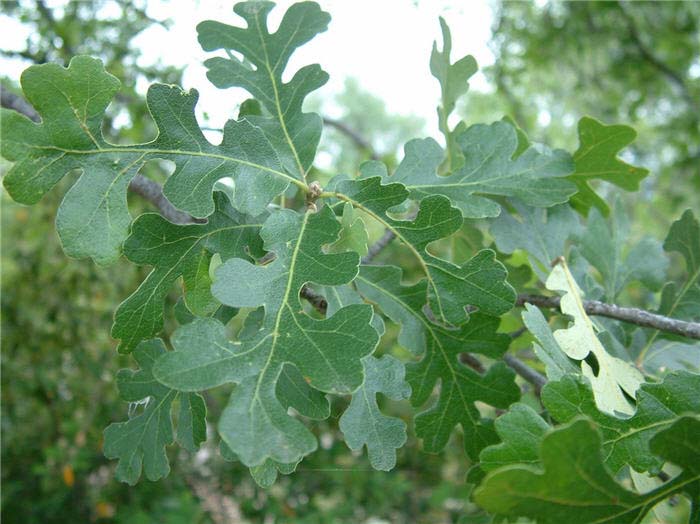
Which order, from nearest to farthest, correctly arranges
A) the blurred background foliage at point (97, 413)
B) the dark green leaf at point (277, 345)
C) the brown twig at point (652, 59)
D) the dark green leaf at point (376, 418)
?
the dark green leaf at point (277, 345), the dark green leaf at point (376, 418), the blurred background foliage at point (97, 413), the brown twig at point (652, 59)

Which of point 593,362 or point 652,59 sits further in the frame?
point 652,59

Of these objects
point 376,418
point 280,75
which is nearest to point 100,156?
point 280,75

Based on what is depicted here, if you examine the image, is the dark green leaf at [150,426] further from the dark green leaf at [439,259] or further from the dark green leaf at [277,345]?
the dark green leaf at [439,259]

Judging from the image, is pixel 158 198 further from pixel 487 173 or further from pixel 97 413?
pixel 97 413

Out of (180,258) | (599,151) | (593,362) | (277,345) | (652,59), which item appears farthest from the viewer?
(652,59)

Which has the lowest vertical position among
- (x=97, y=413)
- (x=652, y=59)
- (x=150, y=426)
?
(x=97, y=413)

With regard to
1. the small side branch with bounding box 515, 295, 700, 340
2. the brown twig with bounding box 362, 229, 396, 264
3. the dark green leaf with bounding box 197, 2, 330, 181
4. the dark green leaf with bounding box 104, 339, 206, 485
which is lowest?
the dark green leaf with bounding box 104, 339, 206, 485

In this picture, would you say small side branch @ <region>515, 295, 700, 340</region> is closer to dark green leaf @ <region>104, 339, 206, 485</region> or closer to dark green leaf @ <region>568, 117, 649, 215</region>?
dark green leaf @ <region>568, 117, 649, 215</region>

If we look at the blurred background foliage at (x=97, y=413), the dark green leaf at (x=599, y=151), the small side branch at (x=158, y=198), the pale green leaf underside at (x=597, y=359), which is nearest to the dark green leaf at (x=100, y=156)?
the small side branch at (x=158, y=198)

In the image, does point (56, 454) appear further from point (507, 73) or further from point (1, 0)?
point (507, 73)

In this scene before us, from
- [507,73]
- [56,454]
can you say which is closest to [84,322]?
[56,454]

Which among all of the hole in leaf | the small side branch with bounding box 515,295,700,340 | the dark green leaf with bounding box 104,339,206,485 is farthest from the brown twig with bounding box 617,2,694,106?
the dark green leaf with bounding box 104,339,206,485
